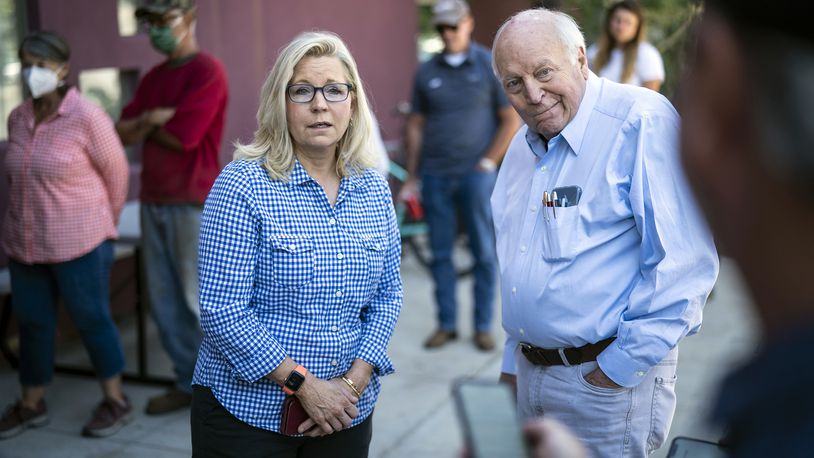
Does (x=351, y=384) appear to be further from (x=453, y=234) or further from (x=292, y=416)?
(x=453, y=234)

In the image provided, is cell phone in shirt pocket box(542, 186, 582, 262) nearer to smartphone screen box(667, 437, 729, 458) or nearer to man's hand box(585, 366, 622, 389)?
man's hand box(585, 366, 622, 389)

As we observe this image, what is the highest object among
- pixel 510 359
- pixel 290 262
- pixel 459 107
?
pixel 290 262

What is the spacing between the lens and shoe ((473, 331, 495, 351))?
20.9ft

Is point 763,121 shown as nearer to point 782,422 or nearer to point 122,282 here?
point 782,422

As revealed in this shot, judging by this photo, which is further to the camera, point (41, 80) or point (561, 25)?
point (41, 80)

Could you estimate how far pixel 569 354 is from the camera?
275 cm

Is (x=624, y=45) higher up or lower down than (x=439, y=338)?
higher up

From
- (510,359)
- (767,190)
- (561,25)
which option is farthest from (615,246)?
(767,190)

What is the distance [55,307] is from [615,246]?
318 cm

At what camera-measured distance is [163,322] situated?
17.2ft

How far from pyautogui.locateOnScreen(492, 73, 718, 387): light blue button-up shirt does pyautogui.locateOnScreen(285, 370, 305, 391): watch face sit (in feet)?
2.13

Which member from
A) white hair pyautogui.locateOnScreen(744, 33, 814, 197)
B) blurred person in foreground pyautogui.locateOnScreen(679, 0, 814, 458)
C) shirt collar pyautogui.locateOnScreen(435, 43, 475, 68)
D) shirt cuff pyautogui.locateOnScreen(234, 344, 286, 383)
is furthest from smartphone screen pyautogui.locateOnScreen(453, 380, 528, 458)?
shirt collar pyautogui.locateOnScreen(435, 43, 475, 68)

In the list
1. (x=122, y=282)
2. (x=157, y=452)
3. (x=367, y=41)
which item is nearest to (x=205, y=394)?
(x=157, y=452)

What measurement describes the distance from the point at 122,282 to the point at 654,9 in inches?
298
